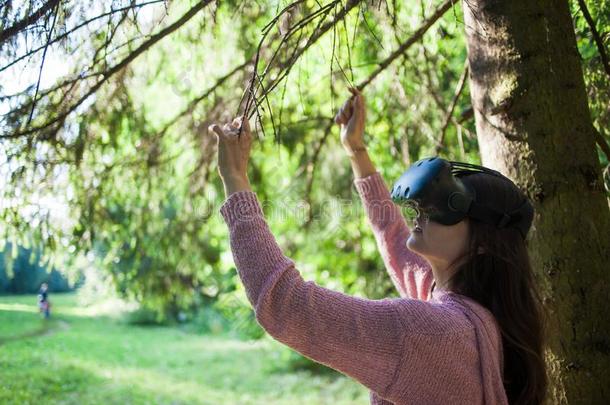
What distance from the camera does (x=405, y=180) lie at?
151 cm

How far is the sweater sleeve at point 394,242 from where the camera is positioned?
1865 mm

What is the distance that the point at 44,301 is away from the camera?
3.76 meters

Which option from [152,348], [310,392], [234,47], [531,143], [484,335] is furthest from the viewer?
[152,348]

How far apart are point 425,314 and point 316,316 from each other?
24cm

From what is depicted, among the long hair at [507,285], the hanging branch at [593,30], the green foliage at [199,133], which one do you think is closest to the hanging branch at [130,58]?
the green foliage at [199,133]

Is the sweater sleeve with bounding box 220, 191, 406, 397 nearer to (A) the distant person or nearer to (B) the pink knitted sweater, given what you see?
(B) the pink knitted sweater

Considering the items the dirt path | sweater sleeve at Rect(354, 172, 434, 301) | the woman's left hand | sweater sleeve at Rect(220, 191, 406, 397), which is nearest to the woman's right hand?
sweater sleeve at Rect(354, 172, 434, 301)

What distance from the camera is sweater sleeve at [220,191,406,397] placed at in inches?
48.5

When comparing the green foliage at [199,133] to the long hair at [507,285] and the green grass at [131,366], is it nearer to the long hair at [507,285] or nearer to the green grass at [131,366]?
the green grass at [131,366]

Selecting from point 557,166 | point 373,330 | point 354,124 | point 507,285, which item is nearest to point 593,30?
point 557,166

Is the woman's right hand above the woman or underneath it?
above

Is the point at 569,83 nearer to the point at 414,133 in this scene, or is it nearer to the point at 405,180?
the point at 405,180

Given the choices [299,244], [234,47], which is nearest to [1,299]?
[234,47]

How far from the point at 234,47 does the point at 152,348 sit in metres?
6.32
